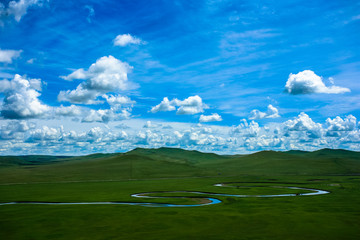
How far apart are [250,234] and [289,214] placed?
16719 millimetres

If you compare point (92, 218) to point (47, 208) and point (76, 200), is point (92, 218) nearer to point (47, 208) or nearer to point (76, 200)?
point (47, 208)

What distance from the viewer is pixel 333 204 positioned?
212 ft

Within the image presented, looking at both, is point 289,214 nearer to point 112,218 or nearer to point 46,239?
point 112,218

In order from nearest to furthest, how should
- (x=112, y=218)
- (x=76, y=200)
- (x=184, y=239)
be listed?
(x=184, y=239)
(x=112, y=218)
(x=76, y=200)

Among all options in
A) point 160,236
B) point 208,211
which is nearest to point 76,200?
point 208,211

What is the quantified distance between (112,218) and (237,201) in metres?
31.7

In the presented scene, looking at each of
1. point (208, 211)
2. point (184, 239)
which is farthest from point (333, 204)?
point (184, 239)

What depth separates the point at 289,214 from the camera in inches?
2096

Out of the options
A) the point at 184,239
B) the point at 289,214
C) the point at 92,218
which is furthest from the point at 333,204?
the point at 92,218

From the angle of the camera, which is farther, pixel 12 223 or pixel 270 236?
pixel 12 223

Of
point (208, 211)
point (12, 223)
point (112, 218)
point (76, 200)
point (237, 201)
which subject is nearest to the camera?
point (12, 223)

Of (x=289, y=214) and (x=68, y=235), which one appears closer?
(x=68, y=235)

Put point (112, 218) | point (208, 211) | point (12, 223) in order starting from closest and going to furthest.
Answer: point (12, 223) < point (112, 218) < point (208, 211)

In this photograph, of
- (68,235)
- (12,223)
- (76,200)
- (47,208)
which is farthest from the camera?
(76,200)
